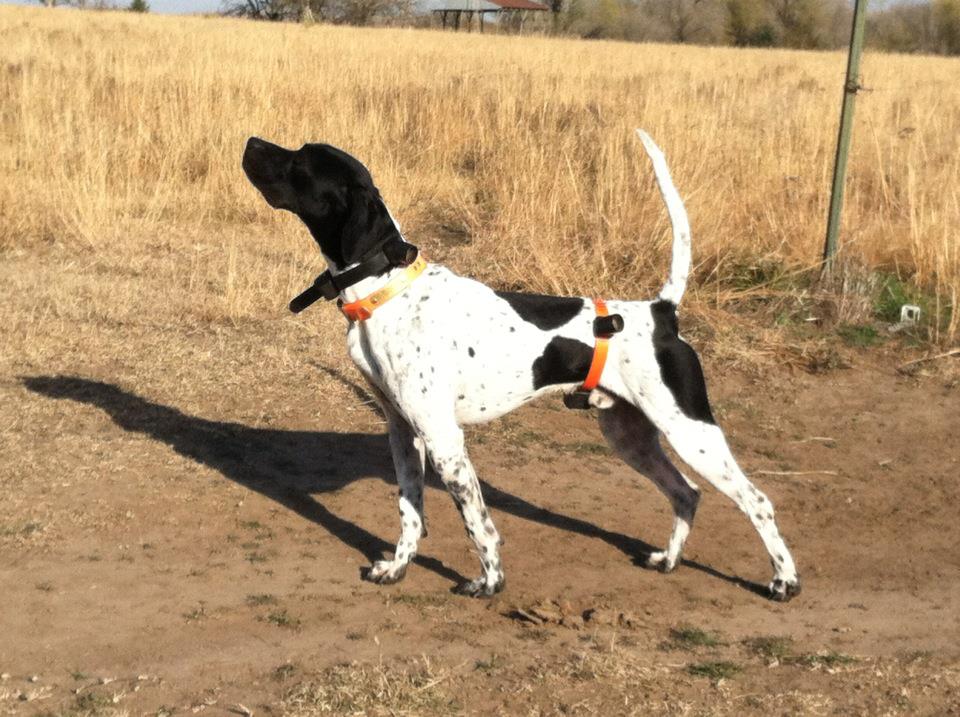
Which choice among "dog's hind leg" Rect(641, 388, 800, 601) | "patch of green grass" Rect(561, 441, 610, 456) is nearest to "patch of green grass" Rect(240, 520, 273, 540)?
"dog's hind leg" Rect(641, 388, 800, 601)

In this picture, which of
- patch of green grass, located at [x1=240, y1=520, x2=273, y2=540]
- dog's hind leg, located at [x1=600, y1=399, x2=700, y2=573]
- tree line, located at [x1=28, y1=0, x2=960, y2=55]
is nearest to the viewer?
dog's hind leg, located at [x1=600, y1=399, x2=700, y2=573]

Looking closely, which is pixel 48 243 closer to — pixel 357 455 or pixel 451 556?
pixel 357 455

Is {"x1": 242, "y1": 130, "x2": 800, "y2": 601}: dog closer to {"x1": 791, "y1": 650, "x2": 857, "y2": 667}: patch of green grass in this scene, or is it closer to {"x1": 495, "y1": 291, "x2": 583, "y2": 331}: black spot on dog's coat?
→ {"x1": 495, "y1": 291, "x2": 583, "y2": 331}: black spot on dog's coat

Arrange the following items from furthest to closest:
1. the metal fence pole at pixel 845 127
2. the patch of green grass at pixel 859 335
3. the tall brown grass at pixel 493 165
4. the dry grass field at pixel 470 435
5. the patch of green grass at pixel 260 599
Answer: the tall brown grass at pixel 493 165 < the metal fence pole at pixel 845 127 < the patch of green grass at pixel 859 335 < the patch of green grass at pixel 260 599 < the dry grass field at pixel 470 435

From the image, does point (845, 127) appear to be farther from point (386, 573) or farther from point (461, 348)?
point (386, 573)

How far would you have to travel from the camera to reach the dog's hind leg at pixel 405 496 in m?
4.75

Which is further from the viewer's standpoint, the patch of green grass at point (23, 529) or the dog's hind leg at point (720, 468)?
the patch of green grass at point (23, 529)

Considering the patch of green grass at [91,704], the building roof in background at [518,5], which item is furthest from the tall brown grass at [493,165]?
the building roof in background at [518,5]

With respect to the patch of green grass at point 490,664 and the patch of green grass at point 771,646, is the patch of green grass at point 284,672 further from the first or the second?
the patch of green grass at point 771,646

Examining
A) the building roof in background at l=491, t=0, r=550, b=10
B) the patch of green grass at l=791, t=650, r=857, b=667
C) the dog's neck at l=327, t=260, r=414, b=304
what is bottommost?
the patch of green grass at l=791, t=650, r=857, b=667

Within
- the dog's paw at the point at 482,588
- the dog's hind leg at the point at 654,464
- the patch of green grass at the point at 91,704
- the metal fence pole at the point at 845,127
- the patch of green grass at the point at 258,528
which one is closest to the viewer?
the patch of green grass at the point at 91,704

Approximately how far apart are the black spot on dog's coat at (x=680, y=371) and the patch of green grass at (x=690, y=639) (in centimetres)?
72

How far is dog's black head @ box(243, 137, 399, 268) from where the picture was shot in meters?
4.39

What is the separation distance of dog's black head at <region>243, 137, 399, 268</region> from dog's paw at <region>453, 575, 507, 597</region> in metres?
1.21
